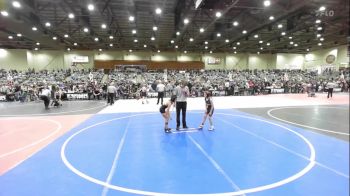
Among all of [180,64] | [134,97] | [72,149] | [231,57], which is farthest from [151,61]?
[72,149]

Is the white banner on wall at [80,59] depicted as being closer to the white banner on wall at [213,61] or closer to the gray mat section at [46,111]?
the white banner on wall at [213,61]

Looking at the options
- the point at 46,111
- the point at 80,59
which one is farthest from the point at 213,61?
the point at 46,111

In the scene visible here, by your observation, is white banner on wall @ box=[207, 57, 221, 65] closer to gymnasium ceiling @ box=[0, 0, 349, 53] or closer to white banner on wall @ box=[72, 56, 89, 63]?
gymnasium ceiling @ box=[0, 0, 349, 53]

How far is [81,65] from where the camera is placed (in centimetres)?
3834

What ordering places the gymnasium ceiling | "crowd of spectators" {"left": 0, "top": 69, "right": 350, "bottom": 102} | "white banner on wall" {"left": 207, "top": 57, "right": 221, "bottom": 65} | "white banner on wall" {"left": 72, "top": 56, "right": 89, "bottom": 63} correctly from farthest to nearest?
1. "white banner on wall" {"left": 207, "top": 57, "right": 221, "bottom": 65}
2. "white banner on wall" {"left": 72, "top": 56, "right": 89, "bottom": 63}
3. "crowd of spectators" {"left": 0, "top": 69, "right": 350, "bottom": 102}
4. the gymnasium ceiling

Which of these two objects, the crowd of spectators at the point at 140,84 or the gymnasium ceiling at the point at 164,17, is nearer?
the gymnasium ceiling at the point at 164,17

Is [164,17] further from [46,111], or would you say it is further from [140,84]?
[46,111]

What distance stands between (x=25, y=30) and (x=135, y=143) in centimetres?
1943

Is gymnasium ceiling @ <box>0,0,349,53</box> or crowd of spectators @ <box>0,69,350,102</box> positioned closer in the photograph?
gymnasium ceiling @ <box>0,0,349,53</box>

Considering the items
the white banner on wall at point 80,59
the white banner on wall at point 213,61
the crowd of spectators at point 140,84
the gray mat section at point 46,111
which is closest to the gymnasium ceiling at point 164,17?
the crowd of spectators at point 140,84

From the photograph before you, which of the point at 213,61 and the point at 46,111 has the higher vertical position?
the point at 213,61

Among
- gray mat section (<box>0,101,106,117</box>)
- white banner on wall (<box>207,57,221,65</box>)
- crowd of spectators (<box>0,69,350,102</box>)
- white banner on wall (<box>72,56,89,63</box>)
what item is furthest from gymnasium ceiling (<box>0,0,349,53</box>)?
white banner on wall (<box>207,57,221,65</box>)

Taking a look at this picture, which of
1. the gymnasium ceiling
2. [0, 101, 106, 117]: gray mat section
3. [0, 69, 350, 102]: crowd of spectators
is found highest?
the gymnasium ceiling

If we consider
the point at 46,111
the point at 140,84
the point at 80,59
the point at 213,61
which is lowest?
the point at 46,111
